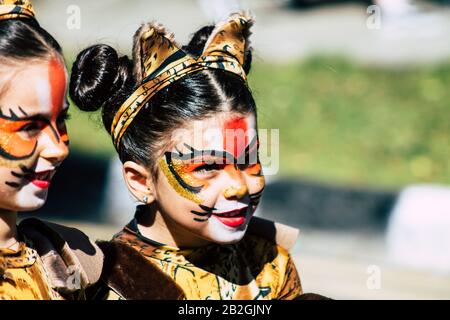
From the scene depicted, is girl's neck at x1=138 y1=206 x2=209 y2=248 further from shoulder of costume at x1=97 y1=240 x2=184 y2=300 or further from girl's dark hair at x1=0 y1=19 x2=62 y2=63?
girl's dark hair at x1=0 y1=19 x2=62 y2=63

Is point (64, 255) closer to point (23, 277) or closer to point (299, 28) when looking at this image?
point (23, 277)

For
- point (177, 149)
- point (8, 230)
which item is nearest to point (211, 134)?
point (177, 149)

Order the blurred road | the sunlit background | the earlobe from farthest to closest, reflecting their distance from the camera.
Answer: the blurred road
the sunlit background
the earlobe

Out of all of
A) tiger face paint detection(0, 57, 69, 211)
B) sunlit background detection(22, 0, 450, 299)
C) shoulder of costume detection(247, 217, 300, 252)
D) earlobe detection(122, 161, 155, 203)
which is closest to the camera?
tiger face paint detection(0, 57, 69, 211)

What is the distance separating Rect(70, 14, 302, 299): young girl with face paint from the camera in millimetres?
3457

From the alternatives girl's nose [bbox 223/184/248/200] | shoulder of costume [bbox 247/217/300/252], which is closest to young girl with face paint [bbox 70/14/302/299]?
girl's nose [bbox 223/184/248/200]

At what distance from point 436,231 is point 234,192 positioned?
14.3ft

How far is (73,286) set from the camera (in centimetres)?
321

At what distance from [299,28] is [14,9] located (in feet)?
30.6

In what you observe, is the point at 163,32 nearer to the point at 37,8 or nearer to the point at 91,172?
the point at 91,172

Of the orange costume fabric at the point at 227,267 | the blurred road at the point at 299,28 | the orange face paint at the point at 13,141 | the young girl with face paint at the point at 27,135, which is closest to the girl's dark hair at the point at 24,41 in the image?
the young girl with face paint at the point at 27,135

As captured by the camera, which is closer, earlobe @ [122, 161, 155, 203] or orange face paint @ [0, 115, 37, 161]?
orange face paint @ [0, 115, 37, 161]

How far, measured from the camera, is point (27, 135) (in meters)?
3.03

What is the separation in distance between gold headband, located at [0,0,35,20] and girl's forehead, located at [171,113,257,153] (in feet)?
2.27
